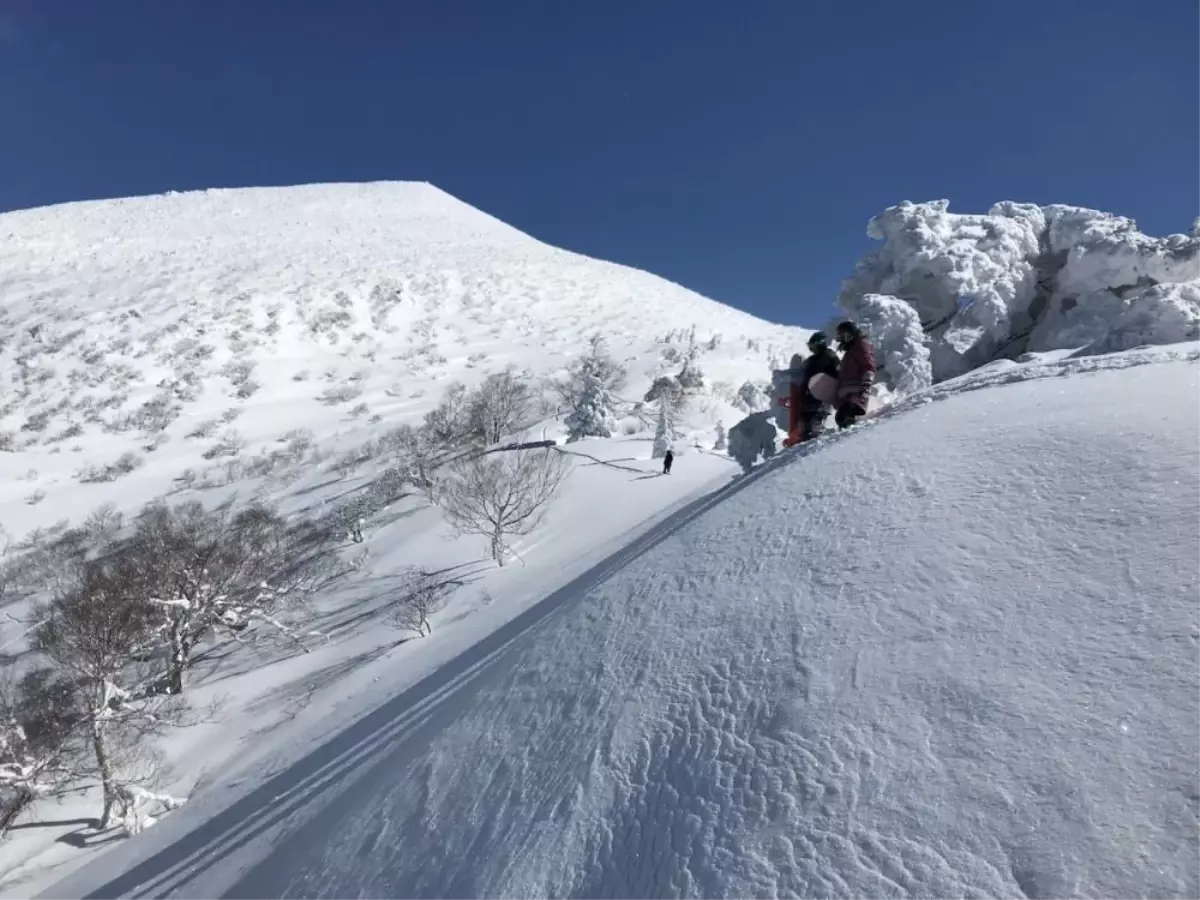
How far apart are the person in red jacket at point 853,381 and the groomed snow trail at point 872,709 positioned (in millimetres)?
1518

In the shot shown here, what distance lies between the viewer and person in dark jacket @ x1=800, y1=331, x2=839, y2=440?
7.68 m

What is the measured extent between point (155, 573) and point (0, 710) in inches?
175

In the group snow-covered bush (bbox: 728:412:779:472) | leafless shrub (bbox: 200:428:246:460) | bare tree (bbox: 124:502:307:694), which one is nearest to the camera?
snow-covered bush (bbox: 728:412:779:472)

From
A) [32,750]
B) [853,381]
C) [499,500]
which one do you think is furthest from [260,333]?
[853,381]

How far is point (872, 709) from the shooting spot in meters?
2.88

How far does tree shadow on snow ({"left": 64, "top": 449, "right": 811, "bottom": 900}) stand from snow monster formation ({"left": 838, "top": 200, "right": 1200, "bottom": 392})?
4928 mm

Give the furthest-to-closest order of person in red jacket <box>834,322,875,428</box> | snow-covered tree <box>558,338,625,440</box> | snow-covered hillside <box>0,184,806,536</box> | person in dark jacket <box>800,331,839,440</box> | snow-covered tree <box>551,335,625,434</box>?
Answer: snow-covered hillside <box>0,184,806,536</box> → snow-covered tree <box>551,335,625,434</box> → snow-covered tree <box>558,338,625,440</box> → person in dark jacket <box>800,331,839,440</box> → person in red jacket <box>834,322,875,428</box>

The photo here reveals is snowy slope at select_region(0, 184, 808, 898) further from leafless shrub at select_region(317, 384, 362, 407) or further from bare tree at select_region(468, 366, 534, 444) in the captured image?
bare tree at select_region(468, 366, 534, 444)

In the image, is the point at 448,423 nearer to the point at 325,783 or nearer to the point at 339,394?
the point at 339,394

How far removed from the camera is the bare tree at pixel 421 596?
15.0 meters

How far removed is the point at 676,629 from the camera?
4.42 meters

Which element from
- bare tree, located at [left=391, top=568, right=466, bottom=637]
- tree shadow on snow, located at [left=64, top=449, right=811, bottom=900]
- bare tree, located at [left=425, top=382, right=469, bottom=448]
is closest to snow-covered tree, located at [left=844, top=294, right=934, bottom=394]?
tree shadow on snow, located at [left=64, top=449, right=811, bottom=900]

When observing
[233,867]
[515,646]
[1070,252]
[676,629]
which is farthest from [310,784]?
[1070,252]

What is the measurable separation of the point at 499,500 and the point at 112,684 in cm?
968
